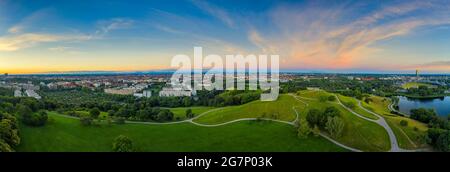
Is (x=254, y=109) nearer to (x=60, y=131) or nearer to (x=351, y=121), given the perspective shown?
(x=351, y=121)

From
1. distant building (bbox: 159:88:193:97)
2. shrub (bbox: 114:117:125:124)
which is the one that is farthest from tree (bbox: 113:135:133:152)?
distant building (bbox: 159:88:193:97)

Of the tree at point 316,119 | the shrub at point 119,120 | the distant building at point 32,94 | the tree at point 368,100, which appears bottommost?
the shrub at point 119,120

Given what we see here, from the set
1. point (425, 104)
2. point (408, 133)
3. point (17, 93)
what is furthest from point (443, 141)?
point (17, 93)

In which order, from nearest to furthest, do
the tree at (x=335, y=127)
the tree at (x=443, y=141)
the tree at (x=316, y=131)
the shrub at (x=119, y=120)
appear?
the tree at (x=443, y=141) → the tree at (x=335, y=127) → the tree at (x=316, y=131) → the shrub at (x=119, y=120)

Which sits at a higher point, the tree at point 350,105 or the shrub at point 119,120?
the tree at point 350,105

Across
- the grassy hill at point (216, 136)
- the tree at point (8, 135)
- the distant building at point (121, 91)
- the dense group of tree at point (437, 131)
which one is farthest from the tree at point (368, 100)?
the tree at point (8, 135)

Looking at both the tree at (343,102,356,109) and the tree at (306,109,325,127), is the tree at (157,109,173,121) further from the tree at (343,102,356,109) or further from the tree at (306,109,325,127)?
the tree at (343,102,356,109)

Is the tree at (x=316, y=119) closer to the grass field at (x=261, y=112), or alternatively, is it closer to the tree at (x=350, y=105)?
the grass field at (x=261, y=112)

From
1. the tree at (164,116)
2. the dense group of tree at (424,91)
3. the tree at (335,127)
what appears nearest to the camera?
the tree at (335,127)
